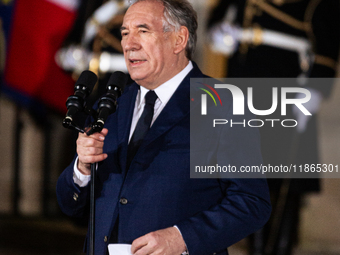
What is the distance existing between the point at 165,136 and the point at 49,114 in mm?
3623

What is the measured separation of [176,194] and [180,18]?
2.11ft

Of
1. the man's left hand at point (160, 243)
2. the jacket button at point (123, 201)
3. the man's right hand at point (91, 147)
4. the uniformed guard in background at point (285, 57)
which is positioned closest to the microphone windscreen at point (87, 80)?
the man's right hand at point (91, 147)

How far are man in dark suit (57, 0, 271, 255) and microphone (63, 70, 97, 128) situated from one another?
3.8 inches

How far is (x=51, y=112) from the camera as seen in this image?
15.1 ft

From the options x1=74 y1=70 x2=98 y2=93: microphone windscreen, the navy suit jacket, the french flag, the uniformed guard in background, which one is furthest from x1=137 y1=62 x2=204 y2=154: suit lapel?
the french flag

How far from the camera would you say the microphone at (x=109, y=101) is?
1.09 m

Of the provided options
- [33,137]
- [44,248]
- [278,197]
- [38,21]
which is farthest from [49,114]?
[278,197]

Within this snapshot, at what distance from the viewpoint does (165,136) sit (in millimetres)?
1324

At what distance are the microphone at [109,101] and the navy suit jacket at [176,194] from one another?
0.21 m

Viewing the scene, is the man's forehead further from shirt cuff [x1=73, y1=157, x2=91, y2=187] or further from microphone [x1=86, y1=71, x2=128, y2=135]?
shirt cuff [x1=73, y1=157, x2=91, y2=187]

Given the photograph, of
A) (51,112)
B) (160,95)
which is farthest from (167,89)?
(51,112)

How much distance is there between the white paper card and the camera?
1.16 meters

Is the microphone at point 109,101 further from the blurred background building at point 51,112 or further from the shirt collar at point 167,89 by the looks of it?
the blurred background building at point 51,112

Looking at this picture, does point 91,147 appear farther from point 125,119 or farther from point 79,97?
point 125,119
